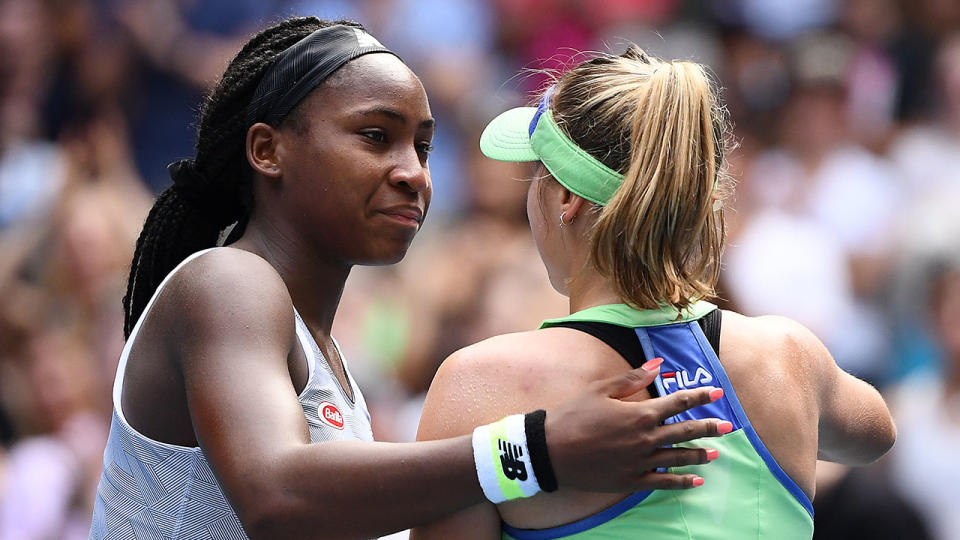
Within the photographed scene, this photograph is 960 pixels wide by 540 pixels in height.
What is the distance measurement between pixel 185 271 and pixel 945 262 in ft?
13.2

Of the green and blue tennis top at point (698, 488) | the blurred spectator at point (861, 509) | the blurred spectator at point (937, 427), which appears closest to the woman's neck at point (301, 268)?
the green and blue tennis top at point (698, 488)

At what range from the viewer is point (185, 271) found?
8.02 ft

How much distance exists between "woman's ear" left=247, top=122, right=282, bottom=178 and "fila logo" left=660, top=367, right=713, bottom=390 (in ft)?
3.41

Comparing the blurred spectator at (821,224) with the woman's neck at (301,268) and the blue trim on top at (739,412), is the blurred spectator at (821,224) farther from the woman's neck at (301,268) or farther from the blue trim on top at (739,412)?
the blue trim on top at (739,412)

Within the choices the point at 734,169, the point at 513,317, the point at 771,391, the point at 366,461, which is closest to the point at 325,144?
the point at 366,461

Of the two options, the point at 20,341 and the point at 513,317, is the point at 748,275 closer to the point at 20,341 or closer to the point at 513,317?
the point at 513,317

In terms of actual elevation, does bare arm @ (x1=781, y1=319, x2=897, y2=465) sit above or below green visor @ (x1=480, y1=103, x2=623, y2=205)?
below

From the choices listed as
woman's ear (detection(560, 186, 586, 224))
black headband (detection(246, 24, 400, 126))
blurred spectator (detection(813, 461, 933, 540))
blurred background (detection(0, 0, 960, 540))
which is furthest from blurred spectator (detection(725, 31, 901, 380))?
woman's ear (detection(560, 186, 586, 224))

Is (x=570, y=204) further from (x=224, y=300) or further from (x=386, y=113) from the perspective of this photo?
(x=224, y=300)

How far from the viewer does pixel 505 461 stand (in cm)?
208

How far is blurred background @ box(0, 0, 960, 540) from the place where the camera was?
18.6 ft

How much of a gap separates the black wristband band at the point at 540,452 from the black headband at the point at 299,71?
3.40 ft

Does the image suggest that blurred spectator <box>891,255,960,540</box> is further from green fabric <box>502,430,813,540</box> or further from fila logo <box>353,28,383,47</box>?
fila logo <box>353,28,383,47</box>

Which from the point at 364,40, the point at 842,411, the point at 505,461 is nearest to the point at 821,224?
the point at 842,411
